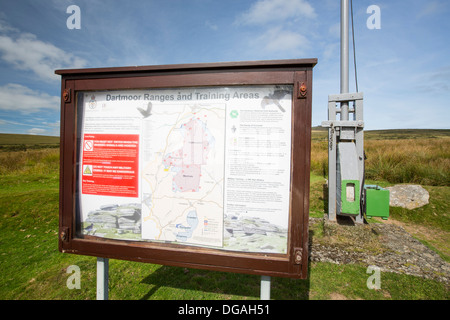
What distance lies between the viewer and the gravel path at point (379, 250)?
3.14m

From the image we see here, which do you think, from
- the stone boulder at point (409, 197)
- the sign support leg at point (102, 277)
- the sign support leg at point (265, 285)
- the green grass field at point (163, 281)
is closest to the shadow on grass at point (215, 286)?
the green grass field at point (163, 281)

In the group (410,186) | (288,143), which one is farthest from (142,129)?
(410,186)

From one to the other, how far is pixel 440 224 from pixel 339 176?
3258mm

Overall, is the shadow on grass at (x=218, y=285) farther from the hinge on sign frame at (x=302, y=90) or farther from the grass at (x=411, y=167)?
the grass at (x=411, y=167)

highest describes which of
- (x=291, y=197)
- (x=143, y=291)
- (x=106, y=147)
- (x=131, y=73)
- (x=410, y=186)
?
(x=131, y=73)

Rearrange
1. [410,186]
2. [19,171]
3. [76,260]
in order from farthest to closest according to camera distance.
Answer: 1. [19,171]
2. [410,186]
3. [76,260]

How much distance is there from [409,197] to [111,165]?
7.42 m

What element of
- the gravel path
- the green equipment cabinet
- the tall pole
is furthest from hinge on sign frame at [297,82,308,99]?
the tall pole

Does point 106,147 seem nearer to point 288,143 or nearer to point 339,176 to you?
point 288,143

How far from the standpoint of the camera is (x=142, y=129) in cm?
191

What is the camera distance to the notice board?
1681 millimetres

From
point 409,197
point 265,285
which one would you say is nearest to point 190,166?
point 265,285

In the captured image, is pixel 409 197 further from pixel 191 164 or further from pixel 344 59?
pixel 191 164

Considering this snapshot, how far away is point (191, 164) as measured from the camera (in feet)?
5.99
